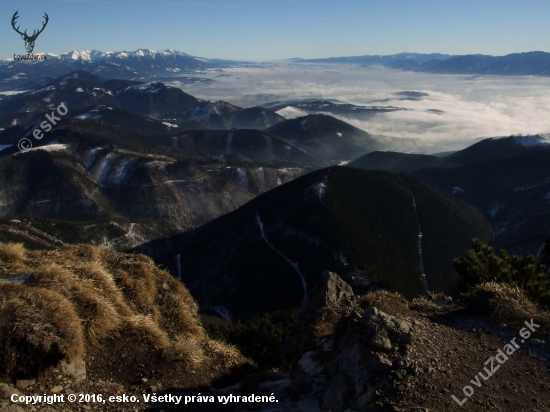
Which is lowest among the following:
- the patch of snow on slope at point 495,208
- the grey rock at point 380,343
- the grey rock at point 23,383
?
the patch of snow on slope at point 495,208

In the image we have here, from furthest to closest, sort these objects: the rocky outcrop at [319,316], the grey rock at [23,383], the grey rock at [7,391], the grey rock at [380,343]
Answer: the rocky outcrop at [319,316]
the grey rock at [380,343]
the grey rock at [23,383]
the grey rock at [7,391]

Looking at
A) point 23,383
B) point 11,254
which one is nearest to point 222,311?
point 11,254

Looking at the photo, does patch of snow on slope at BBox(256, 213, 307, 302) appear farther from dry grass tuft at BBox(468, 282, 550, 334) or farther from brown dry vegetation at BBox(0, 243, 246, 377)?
dry grass tuft at BBox(468, 282, 550, 334)

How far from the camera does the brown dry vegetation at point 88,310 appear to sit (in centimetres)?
1179

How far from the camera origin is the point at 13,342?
37.9ft

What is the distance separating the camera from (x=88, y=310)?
548 inches

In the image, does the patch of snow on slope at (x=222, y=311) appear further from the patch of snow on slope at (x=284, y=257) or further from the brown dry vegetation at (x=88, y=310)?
the brown dry vegetation at (x=88, y=310)

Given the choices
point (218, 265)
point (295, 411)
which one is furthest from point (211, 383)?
point (218, 265)

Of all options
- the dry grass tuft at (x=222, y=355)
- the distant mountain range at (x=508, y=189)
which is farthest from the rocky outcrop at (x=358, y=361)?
the distant mountain range at (x=508, y=189)

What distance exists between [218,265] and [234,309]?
1945cm

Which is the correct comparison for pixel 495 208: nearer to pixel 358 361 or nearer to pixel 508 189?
pixel 508 189

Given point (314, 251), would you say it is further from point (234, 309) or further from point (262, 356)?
point (262, 356)

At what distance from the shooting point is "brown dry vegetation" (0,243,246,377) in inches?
464

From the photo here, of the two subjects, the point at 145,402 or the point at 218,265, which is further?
the point at 218,265
